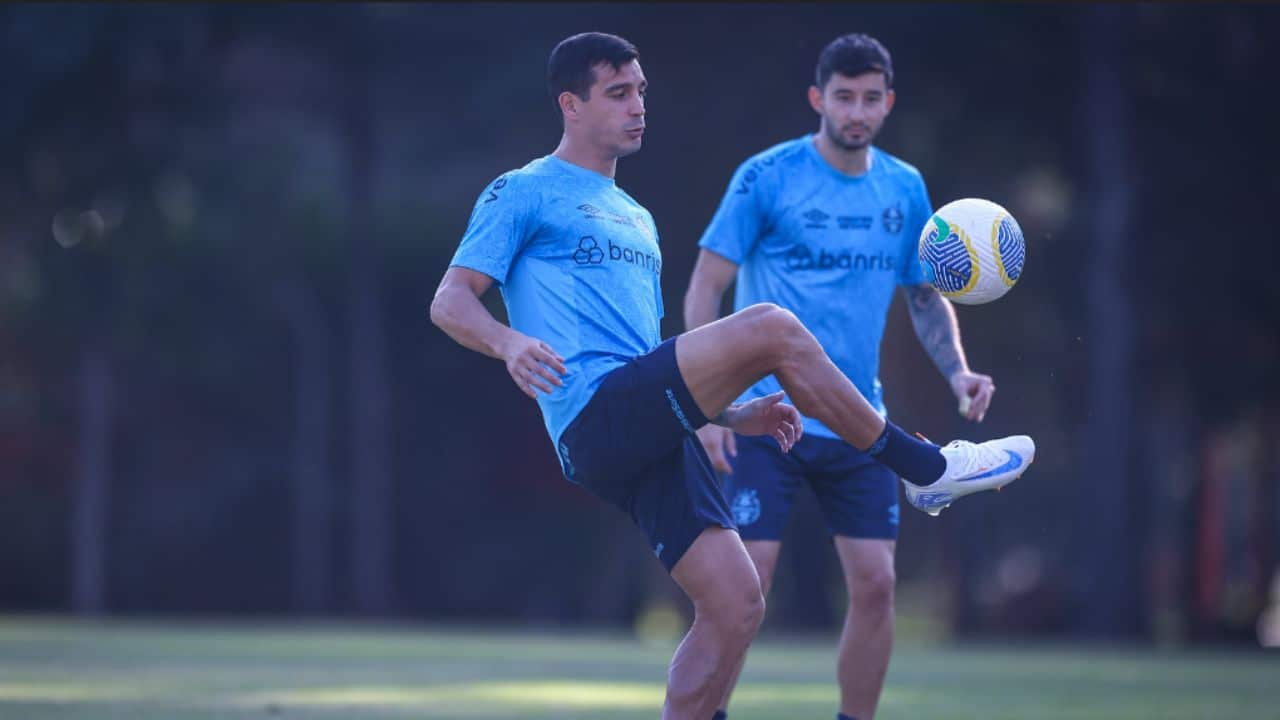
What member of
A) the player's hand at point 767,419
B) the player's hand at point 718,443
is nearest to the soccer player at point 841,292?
the player's hand at point 718,443

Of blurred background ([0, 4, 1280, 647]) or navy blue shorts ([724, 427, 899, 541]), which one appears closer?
navy blue shorts ([724, 427, 899, 541])

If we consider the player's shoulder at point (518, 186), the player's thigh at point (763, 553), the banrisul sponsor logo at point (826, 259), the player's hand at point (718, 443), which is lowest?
the player's thigh at point (763, 553)

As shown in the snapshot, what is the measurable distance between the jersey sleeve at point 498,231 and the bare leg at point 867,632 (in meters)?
2.30

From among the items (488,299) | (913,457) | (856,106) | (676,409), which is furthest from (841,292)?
(488,299)

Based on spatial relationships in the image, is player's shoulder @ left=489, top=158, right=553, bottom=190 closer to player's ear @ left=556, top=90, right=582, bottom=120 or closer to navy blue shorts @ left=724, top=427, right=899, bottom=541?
player's ear @ left=556, top=90, right=582, bottom=120

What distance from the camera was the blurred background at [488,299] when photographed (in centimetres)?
2466

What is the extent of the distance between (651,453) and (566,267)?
75 centimetres

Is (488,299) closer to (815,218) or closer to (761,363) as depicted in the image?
(815,218)

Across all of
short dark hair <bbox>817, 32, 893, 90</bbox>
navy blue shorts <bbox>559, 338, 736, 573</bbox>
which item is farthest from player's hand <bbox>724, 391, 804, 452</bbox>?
short dark hair <bbox>817, 32, 893, 90</bbox>

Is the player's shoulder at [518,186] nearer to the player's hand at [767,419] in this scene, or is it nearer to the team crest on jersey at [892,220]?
the player's hand at [767,419]

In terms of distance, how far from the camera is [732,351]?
251 inches

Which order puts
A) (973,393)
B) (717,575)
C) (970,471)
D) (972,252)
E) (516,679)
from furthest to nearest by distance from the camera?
(516,679), (973,393), (972,252), (970,471), (717,575)

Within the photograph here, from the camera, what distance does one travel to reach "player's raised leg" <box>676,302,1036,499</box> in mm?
6359

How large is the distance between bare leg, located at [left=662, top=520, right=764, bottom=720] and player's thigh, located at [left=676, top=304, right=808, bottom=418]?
518 mm
